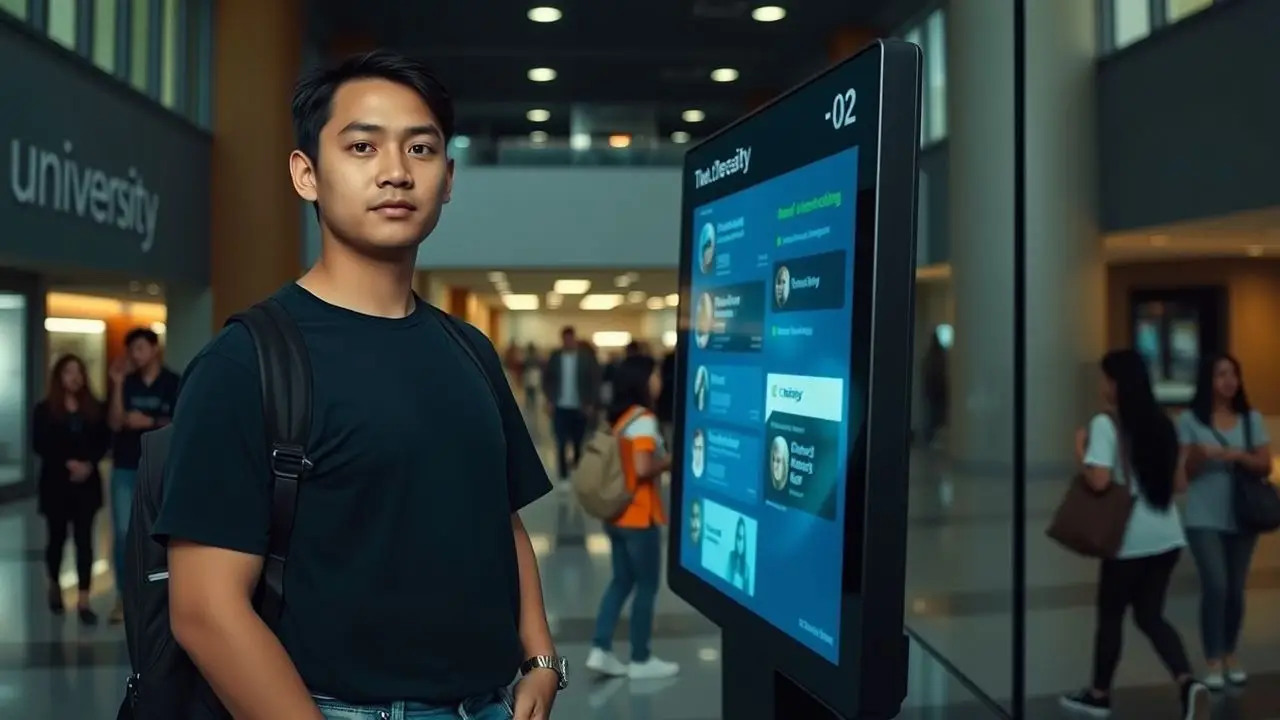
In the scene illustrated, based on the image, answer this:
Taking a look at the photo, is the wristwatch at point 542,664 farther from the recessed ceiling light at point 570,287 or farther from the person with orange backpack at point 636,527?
the recessed ceiling light at point 570,287

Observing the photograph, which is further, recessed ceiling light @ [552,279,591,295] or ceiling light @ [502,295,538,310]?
ceiling light @ [502,295,538,310]

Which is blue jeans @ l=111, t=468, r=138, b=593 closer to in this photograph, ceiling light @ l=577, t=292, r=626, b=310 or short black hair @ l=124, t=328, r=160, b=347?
short black hair @ l=124, t=328, r=160, b=347

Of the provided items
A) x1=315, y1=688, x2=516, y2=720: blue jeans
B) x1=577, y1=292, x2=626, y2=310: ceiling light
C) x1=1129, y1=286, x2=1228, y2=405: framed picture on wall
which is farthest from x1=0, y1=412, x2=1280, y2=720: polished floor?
x1=577, y1=292, x2=626, y2=310: ceiling light

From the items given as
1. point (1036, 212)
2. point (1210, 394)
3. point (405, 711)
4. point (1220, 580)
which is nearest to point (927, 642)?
point (1220, 580)

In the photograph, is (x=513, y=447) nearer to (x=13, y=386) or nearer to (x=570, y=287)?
(x=13, y=386)

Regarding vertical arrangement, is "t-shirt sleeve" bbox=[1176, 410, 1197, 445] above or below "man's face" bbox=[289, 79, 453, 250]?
below

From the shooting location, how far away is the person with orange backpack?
5.98m

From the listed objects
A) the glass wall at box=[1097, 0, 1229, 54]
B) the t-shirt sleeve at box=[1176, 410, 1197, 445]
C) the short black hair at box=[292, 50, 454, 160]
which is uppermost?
the glass wall at box=[1097, 0, 1229, 54]

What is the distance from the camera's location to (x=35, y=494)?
14.9 m

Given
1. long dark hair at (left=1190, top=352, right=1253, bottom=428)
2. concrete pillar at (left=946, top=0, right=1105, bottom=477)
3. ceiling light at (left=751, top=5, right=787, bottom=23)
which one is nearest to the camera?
long dark hair at (left=1190, top=352, right=1253, bottom=428)

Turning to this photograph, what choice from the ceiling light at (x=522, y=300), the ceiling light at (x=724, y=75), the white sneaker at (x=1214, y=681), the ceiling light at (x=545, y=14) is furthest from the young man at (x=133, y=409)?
the ceiling light at (x=522, y=300)

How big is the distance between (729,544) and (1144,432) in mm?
3587

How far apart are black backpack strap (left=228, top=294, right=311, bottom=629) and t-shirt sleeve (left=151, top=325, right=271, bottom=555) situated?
0.01 metres

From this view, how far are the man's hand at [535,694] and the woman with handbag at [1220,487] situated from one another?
4.40 metres
